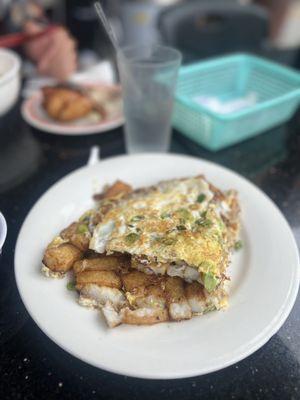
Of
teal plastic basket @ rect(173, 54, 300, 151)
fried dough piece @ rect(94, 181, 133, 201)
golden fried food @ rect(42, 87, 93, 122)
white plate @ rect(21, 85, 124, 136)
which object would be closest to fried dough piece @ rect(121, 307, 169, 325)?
fried dough piece @ rect(94, 181, 133, 201)

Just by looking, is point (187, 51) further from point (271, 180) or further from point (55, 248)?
point (55, 248)

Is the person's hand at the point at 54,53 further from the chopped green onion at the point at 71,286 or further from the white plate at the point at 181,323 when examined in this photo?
the chopped green onion at the point at 71,286

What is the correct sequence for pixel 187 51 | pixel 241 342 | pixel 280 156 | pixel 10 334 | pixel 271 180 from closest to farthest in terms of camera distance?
pixel 241 342
pixel 10 334
pixel 271 180
pixel 280 156
pixel 187 51

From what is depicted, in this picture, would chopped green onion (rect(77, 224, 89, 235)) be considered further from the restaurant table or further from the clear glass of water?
the clear glass of water

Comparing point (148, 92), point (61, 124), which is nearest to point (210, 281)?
point (148, 92)

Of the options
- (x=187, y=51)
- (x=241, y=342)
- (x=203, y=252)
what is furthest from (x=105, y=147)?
(x=187, y=51)

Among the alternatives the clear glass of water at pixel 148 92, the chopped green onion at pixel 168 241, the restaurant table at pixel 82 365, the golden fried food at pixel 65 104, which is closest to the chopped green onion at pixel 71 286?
the restaurant table at pixel 82 365
